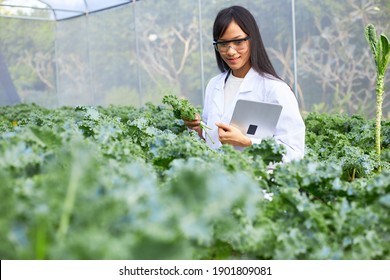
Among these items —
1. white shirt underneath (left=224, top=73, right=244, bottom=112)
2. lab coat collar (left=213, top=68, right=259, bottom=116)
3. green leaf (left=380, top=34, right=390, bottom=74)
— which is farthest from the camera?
green leaf (left=380, top=34, right=390, bottom=74)

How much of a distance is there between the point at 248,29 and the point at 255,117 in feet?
2.02

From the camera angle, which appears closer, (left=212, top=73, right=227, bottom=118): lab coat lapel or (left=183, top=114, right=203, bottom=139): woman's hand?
(left=183, top=114, right=203, bottom=139): woman's hand

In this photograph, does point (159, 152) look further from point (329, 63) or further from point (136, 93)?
point (136, 93)

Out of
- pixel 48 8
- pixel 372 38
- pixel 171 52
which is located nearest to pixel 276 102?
pixel 372 38

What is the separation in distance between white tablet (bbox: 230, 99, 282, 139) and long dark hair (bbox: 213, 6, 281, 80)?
19.4 inches

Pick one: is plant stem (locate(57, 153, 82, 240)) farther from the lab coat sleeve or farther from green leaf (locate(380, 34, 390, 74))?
green leaf (locate(380, 34, 390, 74))

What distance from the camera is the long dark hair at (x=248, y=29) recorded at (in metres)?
3.48

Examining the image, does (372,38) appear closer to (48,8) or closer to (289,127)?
(289,127)

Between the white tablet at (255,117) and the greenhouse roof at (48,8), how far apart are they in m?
13.9

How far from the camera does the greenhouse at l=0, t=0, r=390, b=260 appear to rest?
3.47ft

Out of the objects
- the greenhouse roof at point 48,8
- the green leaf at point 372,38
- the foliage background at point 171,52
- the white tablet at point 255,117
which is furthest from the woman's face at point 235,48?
the greenhouse roof at point 48,8

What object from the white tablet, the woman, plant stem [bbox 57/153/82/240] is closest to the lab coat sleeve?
the woman

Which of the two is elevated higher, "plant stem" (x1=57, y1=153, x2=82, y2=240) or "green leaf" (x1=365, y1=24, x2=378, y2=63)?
"green leaf" (x1=365, y1=24, x2=378, y2=63)

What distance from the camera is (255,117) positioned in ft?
10.7
